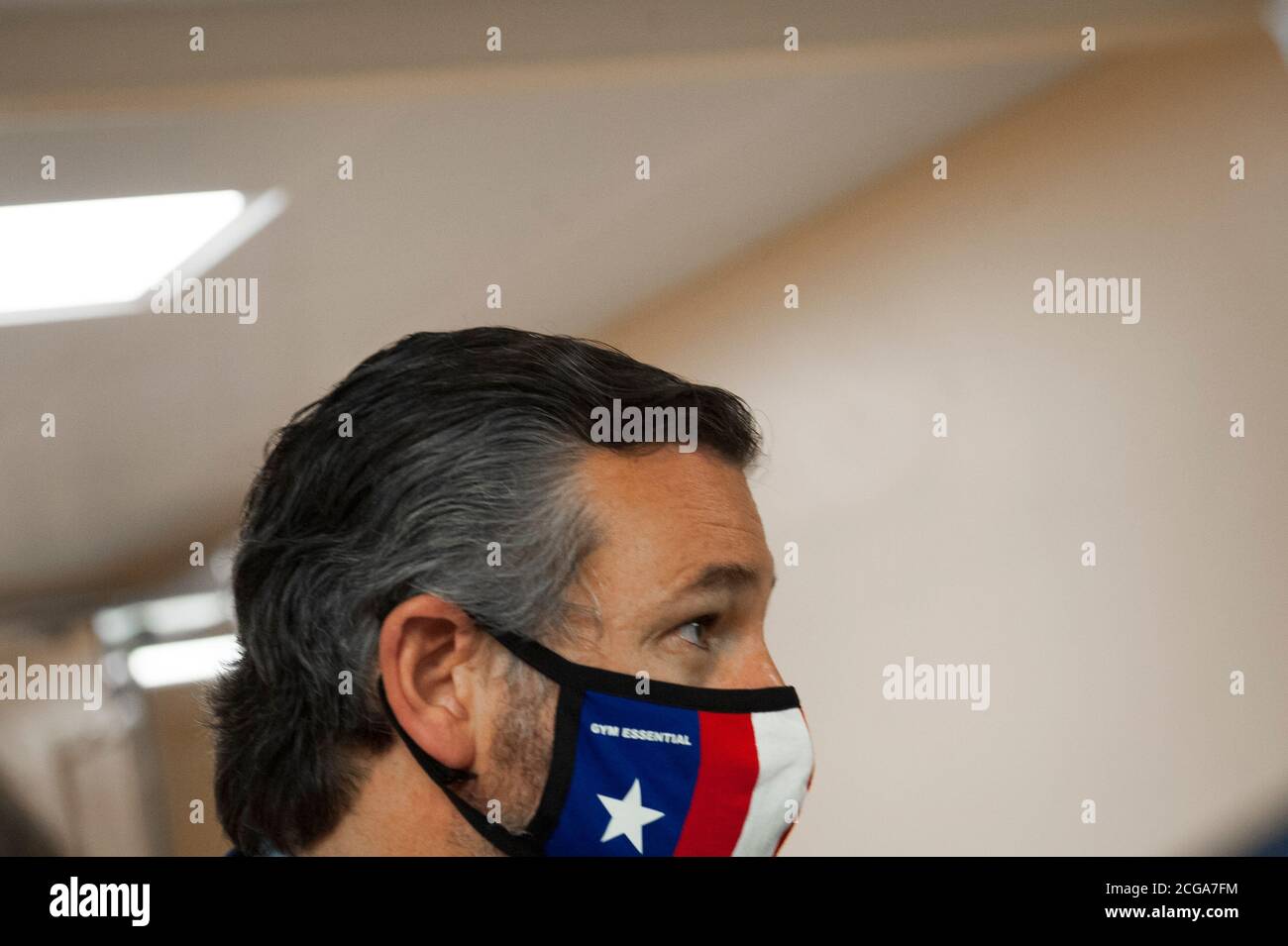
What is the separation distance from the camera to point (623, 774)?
7.64 ft

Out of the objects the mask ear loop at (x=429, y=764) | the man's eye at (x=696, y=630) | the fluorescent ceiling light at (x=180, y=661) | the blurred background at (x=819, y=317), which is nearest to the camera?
the mask ear loop at (x=429, y=764)

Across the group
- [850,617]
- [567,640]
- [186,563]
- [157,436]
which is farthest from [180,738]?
[850,617]

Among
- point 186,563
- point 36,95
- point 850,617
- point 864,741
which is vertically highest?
point 36,95

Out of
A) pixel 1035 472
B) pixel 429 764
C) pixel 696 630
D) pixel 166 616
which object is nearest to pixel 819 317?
pixel 1035 472

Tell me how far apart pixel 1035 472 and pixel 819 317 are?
2.09ft

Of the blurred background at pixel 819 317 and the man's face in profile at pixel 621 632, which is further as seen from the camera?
the blurred background at pixel 819 317

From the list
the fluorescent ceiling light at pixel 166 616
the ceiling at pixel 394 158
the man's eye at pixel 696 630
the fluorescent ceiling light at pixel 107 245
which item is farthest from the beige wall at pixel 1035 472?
the fluorescent ceiling light at pixel 166 616

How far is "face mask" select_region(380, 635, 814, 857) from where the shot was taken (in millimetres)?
2309

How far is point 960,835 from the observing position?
9.23 ft

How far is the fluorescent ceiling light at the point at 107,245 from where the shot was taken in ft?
9.38

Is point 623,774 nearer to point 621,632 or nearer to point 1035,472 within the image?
point 621,632

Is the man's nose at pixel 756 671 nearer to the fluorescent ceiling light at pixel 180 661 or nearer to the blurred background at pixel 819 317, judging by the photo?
the blurred background at pixel 819 317

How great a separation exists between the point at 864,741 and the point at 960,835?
31cm

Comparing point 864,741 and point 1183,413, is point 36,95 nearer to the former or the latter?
point 864,741
